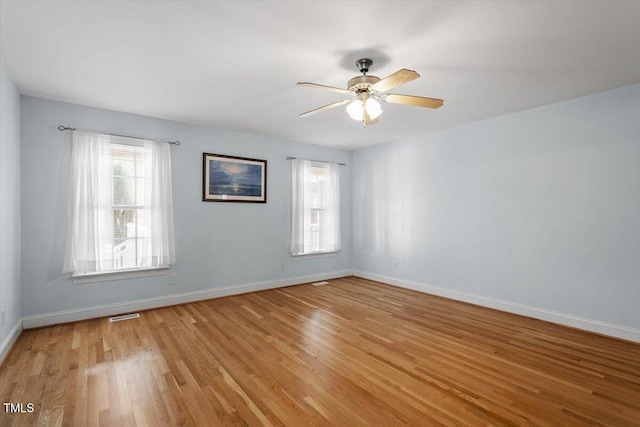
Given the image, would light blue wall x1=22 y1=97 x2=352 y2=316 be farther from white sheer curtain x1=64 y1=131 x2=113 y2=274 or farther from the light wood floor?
the light wood floor

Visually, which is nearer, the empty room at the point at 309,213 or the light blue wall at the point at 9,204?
the empty room at the point at 309,213

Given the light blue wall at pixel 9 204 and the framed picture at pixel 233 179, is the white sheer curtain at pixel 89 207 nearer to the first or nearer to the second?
the light blue wall at pixel 9 204

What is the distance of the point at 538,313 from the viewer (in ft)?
12.5

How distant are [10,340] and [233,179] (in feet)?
9.96

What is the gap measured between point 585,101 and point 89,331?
5.97 metres

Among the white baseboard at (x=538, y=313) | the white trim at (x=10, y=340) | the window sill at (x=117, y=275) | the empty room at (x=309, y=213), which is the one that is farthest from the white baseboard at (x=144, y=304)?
the white baseboard at (x=538, y=313)

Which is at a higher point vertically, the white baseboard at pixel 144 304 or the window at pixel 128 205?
the window at pixel 128 205

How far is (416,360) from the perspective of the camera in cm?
272

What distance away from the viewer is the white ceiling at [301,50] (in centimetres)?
200

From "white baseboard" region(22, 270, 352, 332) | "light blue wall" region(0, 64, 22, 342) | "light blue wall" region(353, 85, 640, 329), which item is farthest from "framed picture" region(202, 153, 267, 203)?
"light blue wall" region(353, 85, 640, 329)

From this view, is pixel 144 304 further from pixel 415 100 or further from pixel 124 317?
pixel 415 100

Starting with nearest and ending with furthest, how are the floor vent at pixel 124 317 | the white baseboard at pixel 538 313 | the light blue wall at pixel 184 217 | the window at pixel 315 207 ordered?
the white baseboard at pixel 538 313
the light blue wall at pixel 184 217
the floor vent at pixel 124 317
the window at pixel 315 207

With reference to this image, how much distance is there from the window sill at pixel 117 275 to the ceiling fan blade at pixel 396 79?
3.58 meters

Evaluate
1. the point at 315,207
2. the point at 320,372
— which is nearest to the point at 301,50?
the point at 320,372
